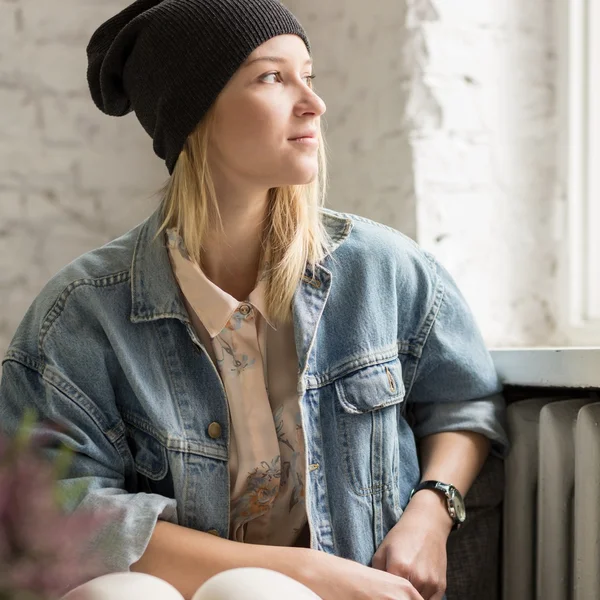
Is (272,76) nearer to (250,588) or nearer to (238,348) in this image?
(238,348)

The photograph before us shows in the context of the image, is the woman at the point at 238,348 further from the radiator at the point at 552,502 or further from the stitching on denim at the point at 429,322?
the radiator at the point at 552,502

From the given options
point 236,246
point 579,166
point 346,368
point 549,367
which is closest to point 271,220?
point 236,246

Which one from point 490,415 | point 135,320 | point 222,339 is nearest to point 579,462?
point 490,415

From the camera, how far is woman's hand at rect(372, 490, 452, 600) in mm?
1236

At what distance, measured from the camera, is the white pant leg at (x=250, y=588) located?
2.94ft

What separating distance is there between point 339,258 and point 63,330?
0.47m

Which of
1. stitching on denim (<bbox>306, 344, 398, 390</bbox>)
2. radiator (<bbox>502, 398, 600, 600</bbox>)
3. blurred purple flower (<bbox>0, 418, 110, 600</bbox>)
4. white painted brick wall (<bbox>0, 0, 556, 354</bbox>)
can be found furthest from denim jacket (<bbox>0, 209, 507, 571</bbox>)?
blurred purple flower (<bbox>0, 418, 110, 600</bbox>)

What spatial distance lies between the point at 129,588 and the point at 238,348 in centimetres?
51

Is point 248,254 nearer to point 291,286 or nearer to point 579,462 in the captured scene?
point 291,286

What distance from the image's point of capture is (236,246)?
1430 mm

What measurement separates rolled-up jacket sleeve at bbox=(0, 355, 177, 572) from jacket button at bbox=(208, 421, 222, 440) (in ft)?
0.38

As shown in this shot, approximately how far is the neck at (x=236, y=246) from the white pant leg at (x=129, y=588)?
588 mm

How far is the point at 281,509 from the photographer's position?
1.37 meters

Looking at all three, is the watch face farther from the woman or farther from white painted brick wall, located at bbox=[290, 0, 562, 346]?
white painted brick wall, located at bbox=[290, 0, 562, 346]
